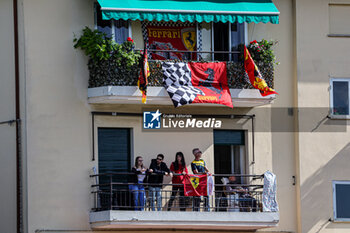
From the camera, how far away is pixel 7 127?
2748cm

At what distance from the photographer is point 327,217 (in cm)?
2875

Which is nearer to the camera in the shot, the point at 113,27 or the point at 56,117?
the point at 56,117

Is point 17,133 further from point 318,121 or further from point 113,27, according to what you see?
point 318,121

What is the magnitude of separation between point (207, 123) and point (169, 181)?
2148 millimetres

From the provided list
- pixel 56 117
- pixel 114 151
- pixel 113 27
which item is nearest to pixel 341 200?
pixel 114 151

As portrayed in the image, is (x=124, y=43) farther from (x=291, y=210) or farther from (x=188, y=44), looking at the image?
(x=291, y=210)

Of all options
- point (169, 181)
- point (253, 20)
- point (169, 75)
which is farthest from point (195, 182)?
point (253, 20)

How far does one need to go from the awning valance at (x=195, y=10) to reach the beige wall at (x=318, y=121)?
75.8 inches

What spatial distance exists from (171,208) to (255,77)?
15.0 feet

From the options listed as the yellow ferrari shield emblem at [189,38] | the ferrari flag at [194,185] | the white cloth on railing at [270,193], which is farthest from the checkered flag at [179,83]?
the white cloth on railing at [270,193]

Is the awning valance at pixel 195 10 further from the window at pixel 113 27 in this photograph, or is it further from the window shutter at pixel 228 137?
the window shutter at pixel 228 137

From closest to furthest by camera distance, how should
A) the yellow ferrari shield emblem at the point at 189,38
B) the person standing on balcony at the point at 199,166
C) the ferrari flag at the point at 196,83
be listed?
the ferrari flag at the point at 196,83 < the person standing on balcony at the point at 199,166 < the yellow ferrari shield emblem at the point at 189,38

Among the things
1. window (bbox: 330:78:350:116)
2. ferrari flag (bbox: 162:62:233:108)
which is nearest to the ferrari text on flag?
ferrari flag (bbox: 162:62:233:108)

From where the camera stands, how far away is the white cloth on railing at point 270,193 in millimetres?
27719
